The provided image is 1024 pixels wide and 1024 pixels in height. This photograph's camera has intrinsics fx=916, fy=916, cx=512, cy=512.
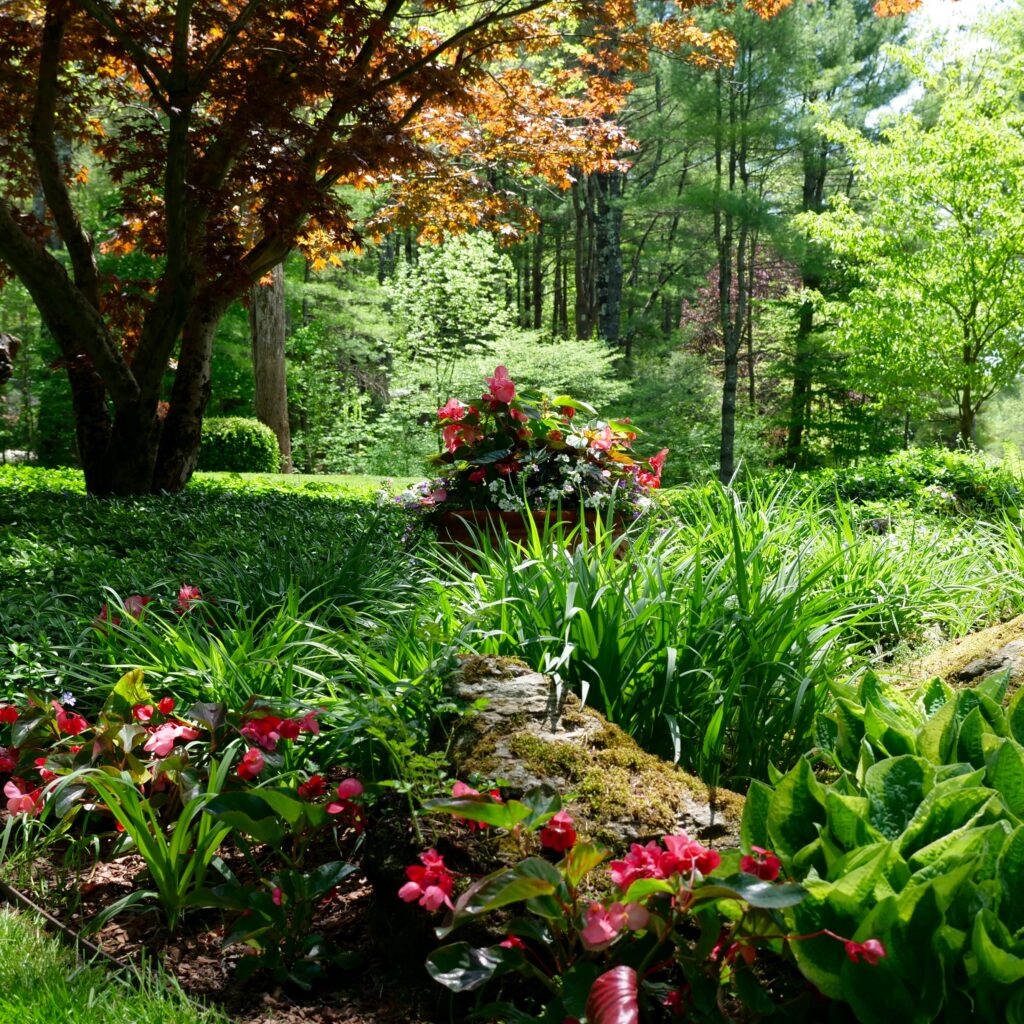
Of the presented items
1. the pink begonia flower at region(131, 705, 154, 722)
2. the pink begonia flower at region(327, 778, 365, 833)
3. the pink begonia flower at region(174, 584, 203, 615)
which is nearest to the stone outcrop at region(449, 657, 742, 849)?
the pink begonia flower at region(327, 778, 365, 833)

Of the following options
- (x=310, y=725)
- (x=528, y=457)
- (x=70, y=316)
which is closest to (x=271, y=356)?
(x=70, y=316)

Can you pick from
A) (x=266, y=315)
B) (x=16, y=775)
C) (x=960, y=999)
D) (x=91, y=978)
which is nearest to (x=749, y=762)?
(x=960, y=999)

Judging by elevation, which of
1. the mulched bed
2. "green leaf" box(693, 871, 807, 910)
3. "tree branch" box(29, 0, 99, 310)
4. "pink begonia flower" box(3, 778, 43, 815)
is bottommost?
the mulched bed

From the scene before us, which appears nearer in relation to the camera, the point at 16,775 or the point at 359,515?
the point at 16,775

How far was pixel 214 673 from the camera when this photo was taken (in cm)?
259

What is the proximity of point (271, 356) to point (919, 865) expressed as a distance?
550 inches

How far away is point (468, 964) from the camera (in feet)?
4.45

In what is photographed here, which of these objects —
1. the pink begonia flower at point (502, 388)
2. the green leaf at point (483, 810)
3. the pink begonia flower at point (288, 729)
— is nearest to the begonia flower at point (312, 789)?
the pink begonia flower at point (288, 729)

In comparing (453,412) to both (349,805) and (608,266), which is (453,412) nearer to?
(349,805)

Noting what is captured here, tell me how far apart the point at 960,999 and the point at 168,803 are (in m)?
1.79

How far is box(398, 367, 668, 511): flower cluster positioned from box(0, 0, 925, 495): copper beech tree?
182cm

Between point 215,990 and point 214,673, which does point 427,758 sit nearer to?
point 215,990

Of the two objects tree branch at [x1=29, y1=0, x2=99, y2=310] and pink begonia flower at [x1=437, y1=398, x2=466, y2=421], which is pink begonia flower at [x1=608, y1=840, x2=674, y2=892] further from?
tree branch at [x1=29, y1=0, x2=99, y2=310]

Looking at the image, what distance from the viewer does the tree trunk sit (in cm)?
1384
